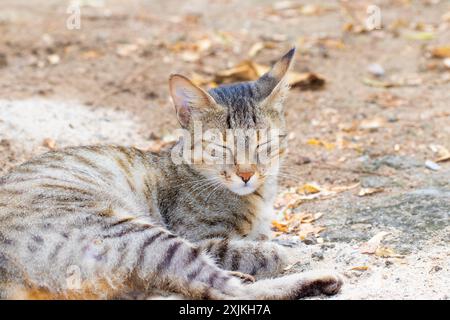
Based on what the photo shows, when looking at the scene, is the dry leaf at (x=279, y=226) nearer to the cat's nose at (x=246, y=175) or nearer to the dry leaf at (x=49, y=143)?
the cat's nose at (x=246, y=175)

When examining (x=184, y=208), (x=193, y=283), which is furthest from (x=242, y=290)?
(x=184, y=208)

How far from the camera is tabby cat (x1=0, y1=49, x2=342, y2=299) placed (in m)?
3.88

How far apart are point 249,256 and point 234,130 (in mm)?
866

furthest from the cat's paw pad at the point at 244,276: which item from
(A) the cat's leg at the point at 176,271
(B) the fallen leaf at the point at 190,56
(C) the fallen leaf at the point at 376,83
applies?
(B) the fallen leaf at the point at 190,56

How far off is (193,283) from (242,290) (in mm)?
290

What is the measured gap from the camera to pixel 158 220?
4.84 metres

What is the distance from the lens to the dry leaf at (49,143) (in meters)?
6.31

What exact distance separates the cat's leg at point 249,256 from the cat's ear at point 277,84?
1.03 meters

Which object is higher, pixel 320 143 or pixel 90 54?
pixel 90 54

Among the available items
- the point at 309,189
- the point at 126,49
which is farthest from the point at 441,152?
the point at 126,49

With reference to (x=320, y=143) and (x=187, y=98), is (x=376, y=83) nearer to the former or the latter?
(x=320, y=143)

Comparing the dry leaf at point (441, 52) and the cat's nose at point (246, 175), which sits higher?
the dry leaf at point (441, 52)

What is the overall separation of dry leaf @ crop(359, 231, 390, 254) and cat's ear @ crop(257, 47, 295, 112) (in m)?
1.14
